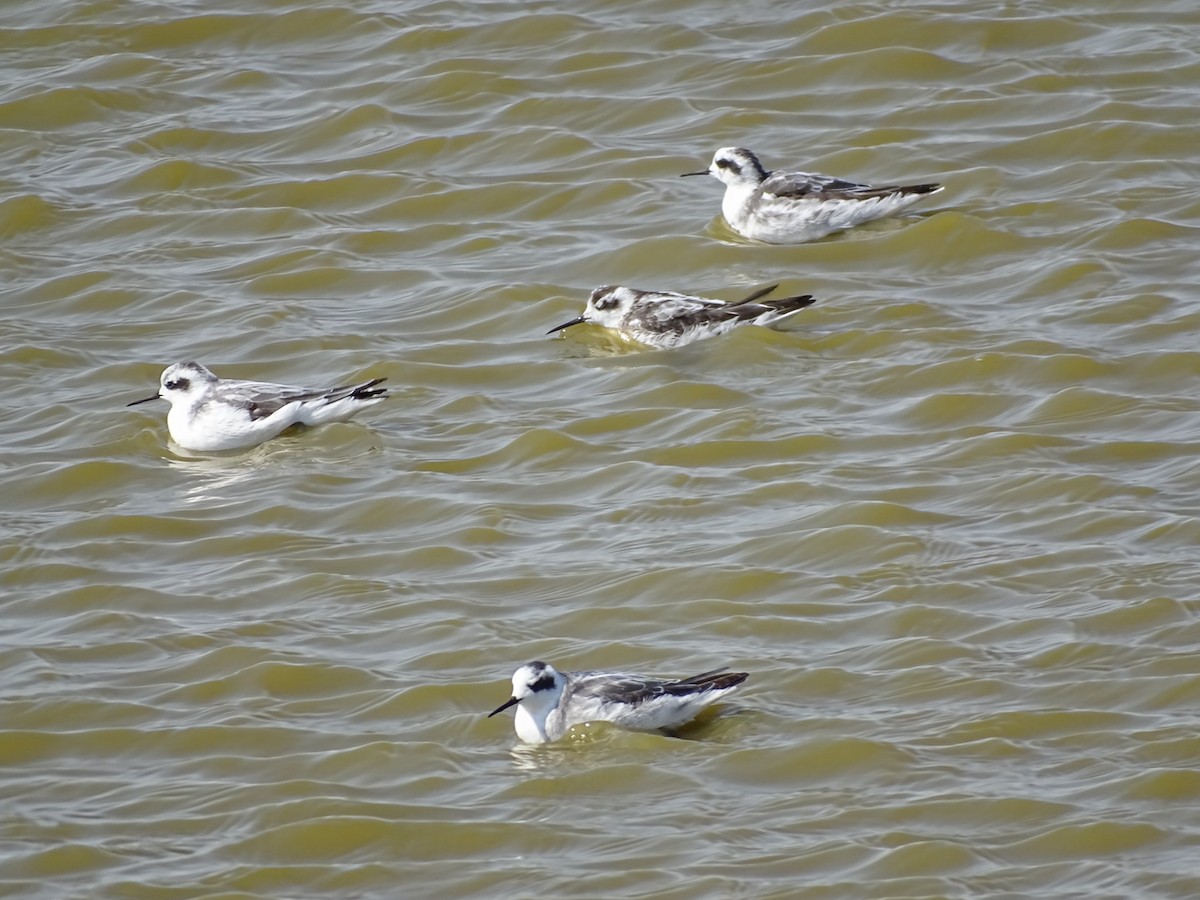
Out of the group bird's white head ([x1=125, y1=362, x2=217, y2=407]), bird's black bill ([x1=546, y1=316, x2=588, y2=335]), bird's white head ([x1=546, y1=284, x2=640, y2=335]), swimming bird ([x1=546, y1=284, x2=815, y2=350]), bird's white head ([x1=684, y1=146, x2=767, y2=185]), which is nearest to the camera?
bird's white head ([x1=125, y1=362, x2=217, y2=407])

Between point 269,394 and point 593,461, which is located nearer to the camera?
point 593,461

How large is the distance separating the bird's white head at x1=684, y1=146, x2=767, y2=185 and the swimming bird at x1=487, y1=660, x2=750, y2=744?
6150 mm

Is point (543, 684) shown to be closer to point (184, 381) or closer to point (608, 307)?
point (184, 381)

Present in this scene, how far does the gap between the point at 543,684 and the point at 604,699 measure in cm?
27

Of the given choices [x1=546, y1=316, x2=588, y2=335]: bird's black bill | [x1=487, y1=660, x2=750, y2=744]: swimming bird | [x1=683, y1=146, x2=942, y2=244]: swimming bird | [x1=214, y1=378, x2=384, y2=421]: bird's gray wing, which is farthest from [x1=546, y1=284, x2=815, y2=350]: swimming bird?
[x1=487, y1=660, x2=750, y2=744]: swimming bird

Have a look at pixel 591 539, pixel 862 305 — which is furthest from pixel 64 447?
pixel 862 305

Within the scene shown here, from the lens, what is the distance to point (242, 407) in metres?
11.6

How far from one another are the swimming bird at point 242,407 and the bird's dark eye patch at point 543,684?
3.79 metres

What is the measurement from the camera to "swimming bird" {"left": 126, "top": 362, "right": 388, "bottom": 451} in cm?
1149

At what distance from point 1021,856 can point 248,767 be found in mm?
3318

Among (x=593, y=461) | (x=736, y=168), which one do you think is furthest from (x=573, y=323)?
(x=736, y=168)

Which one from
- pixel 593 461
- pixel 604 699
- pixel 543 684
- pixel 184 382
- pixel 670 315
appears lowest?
pixel 604 699

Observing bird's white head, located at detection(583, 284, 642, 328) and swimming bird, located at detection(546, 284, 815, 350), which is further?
bird's white head, located at detection(583, 284, 642, 328)

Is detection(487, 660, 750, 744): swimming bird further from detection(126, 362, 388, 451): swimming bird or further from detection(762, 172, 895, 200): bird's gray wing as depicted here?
detection(762, 172, 895, 200): bird's gray wing
